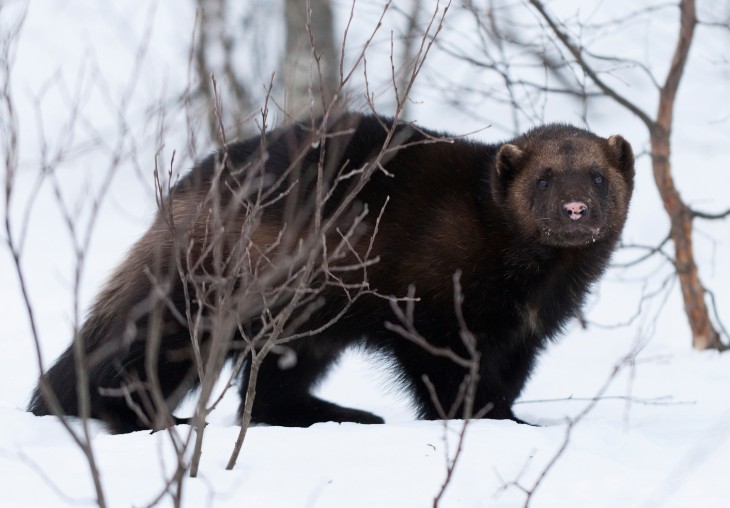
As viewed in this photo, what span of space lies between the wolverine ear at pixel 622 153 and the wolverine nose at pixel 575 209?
58 centimetres

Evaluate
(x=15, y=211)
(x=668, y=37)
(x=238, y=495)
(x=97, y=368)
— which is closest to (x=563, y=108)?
(x=668, y=37)

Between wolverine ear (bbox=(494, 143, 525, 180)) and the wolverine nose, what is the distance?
0.42m

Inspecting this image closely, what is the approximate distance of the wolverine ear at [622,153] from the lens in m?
4.76

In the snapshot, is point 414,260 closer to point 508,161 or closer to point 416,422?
point 508,161

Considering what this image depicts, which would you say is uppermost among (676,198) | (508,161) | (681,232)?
(676,198)

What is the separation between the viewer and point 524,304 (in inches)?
183

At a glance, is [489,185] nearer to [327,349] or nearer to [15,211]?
[327,349]

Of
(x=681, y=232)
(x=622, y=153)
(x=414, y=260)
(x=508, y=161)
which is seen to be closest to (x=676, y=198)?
(x=681, y=232)

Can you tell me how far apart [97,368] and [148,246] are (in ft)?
1.89

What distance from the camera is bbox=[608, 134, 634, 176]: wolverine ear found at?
4.76 m

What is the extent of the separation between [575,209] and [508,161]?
0.50 m

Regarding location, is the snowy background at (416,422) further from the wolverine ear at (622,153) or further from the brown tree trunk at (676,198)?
A: the wolverine ear at (622,153)

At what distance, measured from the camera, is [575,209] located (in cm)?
429

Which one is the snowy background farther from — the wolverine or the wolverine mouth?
the wolverine mouth
